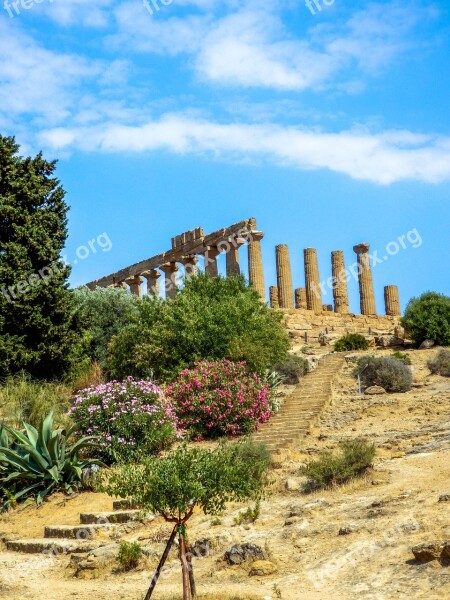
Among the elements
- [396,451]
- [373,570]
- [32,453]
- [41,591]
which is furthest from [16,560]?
[396,451]

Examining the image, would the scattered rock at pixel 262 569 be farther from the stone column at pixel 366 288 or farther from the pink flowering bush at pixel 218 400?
the stone column at pixel 366 288

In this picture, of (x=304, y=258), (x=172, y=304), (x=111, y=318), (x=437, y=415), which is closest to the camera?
(x=437, y=415)

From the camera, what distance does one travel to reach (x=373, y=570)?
35.2 feet

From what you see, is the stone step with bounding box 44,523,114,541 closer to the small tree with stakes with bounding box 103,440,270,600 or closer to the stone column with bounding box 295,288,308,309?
the small tree with stakes with bounding box 103,440,270,600

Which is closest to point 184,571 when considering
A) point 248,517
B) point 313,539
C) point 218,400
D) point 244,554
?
point 244,554

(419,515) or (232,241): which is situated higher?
(232,241)

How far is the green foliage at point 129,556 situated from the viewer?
12.7 metres

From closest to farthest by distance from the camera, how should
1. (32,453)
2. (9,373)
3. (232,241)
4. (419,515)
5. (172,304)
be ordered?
(419,515), (32,453), (9,373), (172,304), (232,241)

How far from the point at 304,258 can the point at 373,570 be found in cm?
4041

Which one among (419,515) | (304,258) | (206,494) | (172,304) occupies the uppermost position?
(304,258)

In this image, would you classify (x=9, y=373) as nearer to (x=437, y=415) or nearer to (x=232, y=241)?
(x=437, y=415)

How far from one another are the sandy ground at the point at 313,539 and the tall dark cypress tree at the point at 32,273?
31.2ft

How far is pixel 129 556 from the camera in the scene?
12680 mm

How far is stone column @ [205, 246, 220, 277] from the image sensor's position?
43.9 metres
